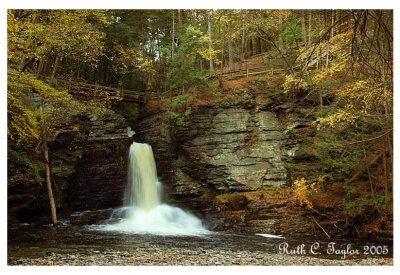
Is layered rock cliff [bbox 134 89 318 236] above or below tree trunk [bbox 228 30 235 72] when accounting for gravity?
below

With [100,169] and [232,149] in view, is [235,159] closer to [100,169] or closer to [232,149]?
[232,149]

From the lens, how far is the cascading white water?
9.49m

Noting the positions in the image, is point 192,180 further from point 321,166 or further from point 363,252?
point 363,252

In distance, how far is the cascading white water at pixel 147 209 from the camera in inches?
374

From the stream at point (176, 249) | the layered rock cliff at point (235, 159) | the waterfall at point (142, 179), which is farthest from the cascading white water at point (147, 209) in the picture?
the stream at point (176, 249)

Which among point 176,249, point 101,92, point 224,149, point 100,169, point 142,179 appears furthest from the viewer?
point 100,169

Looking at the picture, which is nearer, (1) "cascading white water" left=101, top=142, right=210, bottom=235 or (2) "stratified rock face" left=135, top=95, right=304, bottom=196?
(1) "cascading white water" left=101, top=142, right=210, bottom=235

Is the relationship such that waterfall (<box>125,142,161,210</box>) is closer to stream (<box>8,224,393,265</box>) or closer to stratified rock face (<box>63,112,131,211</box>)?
stratified rock face (<box>63,112,131,211</box>)

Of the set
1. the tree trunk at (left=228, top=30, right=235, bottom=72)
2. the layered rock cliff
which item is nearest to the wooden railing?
the layered rock cliff

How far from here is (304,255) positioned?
6.69 meters

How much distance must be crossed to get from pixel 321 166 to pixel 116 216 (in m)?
5.36

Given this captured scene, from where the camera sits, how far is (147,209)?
34.4ft

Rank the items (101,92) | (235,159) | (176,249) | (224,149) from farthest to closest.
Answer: (224,149) → (235,159) → (101,92) → (176,249)

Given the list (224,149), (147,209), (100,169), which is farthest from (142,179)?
(224,149)
